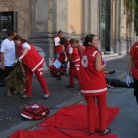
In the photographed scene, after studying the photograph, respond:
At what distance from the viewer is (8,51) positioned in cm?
864

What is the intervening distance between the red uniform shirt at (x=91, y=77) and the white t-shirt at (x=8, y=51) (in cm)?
395

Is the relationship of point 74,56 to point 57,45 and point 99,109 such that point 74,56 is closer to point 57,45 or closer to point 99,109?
point 57,45

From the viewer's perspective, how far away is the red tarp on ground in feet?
17.3

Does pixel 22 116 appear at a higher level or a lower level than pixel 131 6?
lower

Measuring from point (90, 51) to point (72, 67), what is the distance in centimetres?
456

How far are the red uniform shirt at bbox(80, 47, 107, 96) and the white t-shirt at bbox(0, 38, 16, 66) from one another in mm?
3955

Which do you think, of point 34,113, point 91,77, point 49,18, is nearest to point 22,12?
point 49,18

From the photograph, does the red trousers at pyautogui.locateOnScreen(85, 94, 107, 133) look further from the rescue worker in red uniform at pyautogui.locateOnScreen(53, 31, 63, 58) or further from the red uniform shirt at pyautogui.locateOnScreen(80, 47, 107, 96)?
the rescue worker in red uniform at pyautogui.locateOnScreen(53, 31, 63, 58)

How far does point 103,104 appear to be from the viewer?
17.1ft

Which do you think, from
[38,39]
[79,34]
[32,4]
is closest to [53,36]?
[38,39]

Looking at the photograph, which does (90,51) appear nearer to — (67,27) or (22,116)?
(22,116)

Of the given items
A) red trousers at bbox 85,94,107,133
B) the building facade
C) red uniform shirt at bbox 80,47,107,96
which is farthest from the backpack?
the building facade

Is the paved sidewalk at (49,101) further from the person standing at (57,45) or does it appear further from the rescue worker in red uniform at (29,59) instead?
the person standing at (57,45)

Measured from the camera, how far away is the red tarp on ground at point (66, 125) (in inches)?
208
